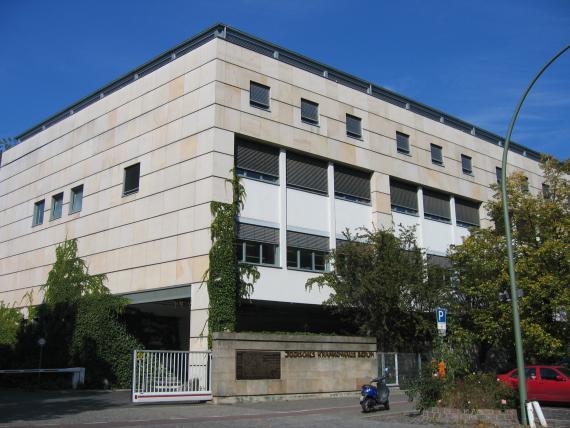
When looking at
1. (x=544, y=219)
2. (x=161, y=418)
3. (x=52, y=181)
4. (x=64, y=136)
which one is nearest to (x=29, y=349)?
(x=52, y=181)

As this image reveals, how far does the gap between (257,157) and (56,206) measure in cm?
1329

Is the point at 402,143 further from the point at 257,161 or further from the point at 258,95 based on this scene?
the point at 257,161

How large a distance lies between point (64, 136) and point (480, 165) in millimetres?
24995

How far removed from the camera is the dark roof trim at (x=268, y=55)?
27.9 metres

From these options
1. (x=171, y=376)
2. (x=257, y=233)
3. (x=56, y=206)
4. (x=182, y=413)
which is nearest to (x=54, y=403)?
(x=171, y=376)

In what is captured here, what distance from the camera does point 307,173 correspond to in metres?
28.9

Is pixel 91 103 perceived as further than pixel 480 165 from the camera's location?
No

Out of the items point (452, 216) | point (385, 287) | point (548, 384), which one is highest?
point (452, 216)

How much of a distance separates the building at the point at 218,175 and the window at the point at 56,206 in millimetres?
77

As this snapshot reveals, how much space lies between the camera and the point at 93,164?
31422mm

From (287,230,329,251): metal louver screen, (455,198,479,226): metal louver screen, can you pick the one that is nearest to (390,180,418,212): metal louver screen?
(455,198,479,226): metal louver screen

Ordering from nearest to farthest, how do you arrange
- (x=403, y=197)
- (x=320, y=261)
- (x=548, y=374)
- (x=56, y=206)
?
(x=548, y=374), (x=320, y=261), (x=403, y=197), (x=56, y=206)

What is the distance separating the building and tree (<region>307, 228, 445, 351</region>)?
1424 mm

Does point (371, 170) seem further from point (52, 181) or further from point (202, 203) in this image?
point (52, 181)
